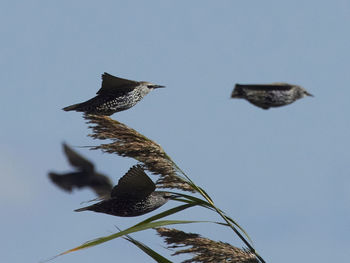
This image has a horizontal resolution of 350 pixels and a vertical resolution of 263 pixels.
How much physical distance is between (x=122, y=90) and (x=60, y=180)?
1256mm

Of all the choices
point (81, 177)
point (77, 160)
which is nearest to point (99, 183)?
point (81, 177)

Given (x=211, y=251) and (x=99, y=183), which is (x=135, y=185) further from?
(x=99, y=183)

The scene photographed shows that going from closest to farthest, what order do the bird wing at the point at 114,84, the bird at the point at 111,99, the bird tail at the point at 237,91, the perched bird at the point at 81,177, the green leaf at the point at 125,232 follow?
the green leaf at the point at 125,232 < the bird wing at the point at 114,84 < the bird at the point at 111,99 < the perched bird at the point at 81,177 < the bird tail at the point at 237,91

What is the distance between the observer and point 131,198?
4406 millimetres

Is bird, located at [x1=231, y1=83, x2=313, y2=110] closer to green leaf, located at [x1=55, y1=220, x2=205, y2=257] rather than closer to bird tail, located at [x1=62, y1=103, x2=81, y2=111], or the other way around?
bird tail, located at [x1=62, y1=103, x2=81, y2=111]

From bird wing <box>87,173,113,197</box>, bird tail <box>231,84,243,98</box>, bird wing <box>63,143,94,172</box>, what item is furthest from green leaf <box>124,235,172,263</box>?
bird tail <box>231,84,243,98</box>

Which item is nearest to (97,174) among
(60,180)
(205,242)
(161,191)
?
(60,180)

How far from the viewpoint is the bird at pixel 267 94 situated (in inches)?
228

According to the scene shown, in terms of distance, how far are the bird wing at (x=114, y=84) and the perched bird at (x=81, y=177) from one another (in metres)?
0.82

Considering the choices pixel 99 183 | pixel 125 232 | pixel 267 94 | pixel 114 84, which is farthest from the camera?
pixel 267 94

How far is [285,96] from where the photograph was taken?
622 cm

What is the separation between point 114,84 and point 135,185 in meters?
0.95

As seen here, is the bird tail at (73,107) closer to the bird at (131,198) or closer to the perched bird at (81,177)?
the perched bird at (81,177)

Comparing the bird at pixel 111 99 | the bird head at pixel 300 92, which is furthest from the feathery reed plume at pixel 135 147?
the bird head at pixel 300 92
